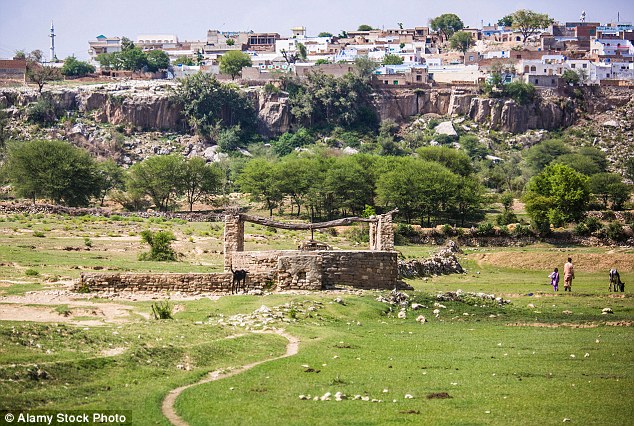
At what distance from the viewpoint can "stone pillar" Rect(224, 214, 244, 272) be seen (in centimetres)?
3508

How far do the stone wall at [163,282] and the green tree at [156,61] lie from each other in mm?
137797

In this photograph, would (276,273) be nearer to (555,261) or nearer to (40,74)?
(555,261)

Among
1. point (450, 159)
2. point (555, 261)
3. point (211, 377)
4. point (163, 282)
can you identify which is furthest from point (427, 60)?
point (211, 377)

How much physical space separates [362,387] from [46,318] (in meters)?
9.79

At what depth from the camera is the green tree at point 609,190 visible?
306 ft

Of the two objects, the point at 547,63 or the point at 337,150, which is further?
the point at 547,63

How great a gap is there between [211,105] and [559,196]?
72.5 metres

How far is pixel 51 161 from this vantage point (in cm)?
8781

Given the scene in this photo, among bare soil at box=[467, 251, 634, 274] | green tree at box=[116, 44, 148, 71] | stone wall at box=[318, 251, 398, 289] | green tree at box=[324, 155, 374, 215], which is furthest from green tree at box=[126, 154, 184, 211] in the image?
green tree at box=[116, 44, 148, 71]

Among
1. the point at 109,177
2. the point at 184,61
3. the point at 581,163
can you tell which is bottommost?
the point at 109,177

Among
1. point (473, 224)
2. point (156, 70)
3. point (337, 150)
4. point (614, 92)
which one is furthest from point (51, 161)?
point (614, 92)

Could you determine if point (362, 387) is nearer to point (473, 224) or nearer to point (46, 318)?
point (46, 318)

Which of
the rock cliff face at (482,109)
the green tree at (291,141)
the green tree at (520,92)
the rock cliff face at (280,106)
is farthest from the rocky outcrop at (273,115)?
the green tree at (520,92)

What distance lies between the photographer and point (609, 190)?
308 ft
